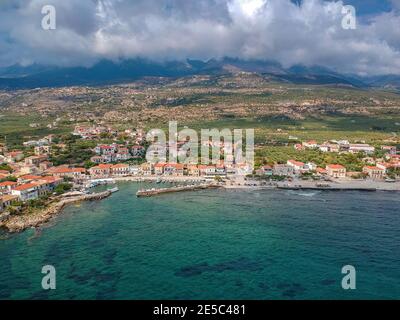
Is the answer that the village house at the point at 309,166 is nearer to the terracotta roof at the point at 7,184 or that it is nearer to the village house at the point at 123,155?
the village house at the point at 123,155

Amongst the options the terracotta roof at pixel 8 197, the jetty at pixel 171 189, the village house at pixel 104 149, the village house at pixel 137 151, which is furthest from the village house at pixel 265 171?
the terracotta roof at pixel 8 197

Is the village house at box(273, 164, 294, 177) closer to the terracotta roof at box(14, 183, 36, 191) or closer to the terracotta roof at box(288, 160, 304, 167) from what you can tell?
the terracotta roof at box(288, 160, 304, 167)

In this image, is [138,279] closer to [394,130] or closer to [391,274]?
[391,274]

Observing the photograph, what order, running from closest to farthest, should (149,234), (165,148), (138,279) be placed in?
(138,279)
(149,234)
(165,148)

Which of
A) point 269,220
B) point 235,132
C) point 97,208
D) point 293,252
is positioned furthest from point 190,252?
point 235,132

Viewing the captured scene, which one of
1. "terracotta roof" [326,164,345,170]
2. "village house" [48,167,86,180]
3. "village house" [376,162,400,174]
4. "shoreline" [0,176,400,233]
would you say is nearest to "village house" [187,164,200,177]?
"shoreline" [0,176,400,233]
